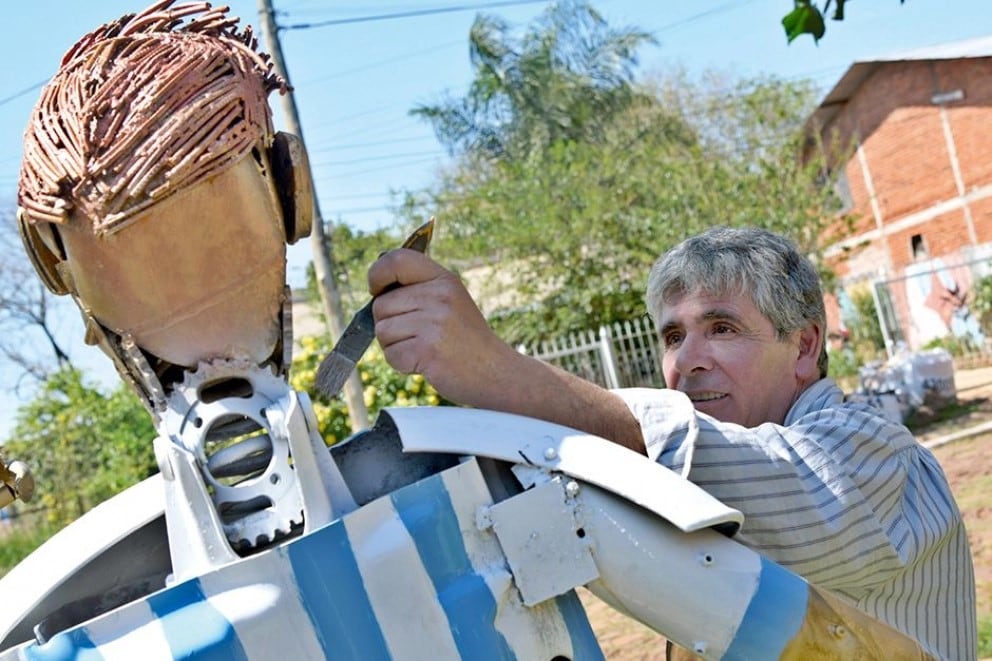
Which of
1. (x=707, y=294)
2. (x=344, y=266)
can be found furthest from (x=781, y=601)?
(x=344, y=266)

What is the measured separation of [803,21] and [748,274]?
5.78ft

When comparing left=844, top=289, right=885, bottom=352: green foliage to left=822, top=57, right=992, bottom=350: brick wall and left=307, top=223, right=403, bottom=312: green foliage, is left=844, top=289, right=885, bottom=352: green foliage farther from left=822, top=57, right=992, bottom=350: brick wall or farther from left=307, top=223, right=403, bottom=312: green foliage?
left=307, top=223, right=403, bottom=312: green foliage

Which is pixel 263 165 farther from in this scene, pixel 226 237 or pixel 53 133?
pixel 53 133

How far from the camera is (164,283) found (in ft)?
4.00

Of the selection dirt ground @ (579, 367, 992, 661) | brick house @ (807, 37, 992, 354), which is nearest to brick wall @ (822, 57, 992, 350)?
brick house @ (807, 37, 992, 354)

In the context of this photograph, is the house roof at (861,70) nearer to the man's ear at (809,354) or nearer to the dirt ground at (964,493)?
the dirt ground at (964,493)

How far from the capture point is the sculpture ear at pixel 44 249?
1228 millimetres

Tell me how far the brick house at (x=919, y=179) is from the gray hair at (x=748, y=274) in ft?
57.4

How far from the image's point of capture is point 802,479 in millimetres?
1509

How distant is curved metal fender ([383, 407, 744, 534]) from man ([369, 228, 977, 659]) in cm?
9

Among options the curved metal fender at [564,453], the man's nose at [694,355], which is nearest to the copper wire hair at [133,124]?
the curved metal fender at [564,453]

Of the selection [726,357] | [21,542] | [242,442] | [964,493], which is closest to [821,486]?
[726,357]

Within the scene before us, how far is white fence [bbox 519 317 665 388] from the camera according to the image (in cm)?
1335

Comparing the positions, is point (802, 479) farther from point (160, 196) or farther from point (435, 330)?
point (160, 196)
